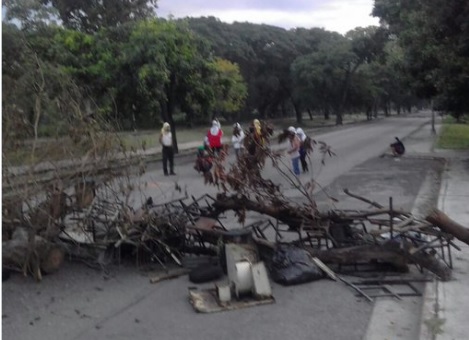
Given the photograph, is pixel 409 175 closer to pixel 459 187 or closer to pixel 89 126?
pixel 459 187

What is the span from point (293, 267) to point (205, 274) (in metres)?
0.96

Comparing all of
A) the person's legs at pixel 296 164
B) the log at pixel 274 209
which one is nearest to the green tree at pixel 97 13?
the person's legs at pixel 296 164

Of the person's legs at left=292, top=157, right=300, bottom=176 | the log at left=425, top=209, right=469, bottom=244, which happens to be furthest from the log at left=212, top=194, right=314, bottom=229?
the person's legs at left=292, top=157, right=300, bottom=176

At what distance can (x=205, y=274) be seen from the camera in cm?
821

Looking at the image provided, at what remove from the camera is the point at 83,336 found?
6.41m

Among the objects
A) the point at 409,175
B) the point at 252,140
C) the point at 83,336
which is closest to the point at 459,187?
the point at 409,175

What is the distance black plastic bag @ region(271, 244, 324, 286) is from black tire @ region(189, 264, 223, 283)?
0.60m

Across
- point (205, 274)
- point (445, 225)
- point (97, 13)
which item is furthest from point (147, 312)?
point (97, 13)

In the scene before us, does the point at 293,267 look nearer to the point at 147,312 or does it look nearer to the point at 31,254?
the point at 147,312

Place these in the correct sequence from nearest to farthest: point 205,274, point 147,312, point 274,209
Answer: point 147,312
point 205,274
point 274,209

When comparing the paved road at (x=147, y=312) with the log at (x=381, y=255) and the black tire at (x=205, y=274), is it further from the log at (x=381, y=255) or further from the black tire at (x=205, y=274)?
the log at (x=381, y=255)

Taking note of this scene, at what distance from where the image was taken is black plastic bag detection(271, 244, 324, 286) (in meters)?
8.02

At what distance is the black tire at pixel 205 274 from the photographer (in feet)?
26.9

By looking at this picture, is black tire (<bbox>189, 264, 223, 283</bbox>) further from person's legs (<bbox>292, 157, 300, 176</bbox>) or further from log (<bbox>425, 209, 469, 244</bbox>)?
person's legs (<bbox>292, 157, 300, 176</bbox>)
